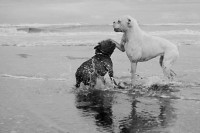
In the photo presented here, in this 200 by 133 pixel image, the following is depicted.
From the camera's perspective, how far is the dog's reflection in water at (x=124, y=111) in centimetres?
505

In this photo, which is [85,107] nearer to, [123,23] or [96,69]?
[96,69]

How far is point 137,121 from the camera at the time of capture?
17.3 feet

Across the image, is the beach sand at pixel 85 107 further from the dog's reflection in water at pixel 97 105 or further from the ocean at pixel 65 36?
the ocean at pixel 65 36

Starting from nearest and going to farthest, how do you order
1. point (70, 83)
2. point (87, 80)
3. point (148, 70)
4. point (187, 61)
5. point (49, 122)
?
point (49, 122) → point (87, 80) → point (70, 83) → point (148, 70) → point (187, 61)

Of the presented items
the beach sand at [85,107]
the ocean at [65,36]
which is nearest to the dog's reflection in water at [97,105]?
the beach sand at [85,107]

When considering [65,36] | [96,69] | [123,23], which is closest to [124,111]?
[96,69]

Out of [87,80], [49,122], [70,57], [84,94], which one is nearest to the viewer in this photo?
[49,122]

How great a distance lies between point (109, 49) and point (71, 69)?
3213mm

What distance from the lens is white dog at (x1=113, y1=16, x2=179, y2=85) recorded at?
25.1ft

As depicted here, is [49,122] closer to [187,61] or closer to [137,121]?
[137,121]

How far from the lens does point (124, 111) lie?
5.89m

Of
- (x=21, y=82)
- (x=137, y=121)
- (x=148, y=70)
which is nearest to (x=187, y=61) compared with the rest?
(x=148, y=70)

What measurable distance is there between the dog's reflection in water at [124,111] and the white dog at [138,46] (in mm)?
994

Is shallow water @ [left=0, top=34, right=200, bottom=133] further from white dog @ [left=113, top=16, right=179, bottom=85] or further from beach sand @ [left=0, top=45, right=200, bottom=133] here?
white dog @ [left=113, top=16, right=179, bottom=85]
